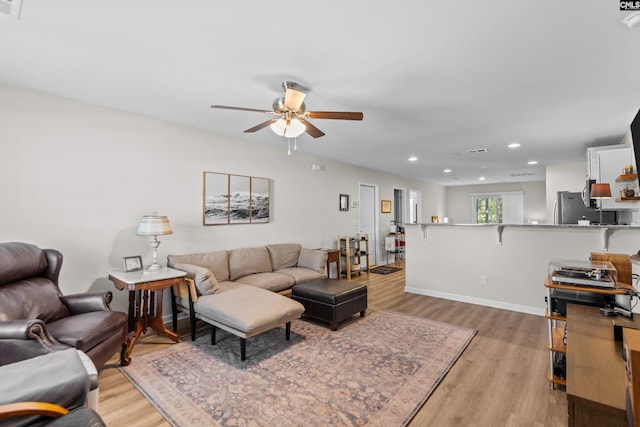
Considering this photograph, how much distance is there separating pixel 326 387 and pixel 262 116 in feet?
9.12

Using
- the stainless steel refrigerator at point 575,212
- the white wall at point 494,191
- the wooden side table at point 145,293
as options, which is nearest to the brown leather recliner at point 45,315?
the wooden side table at point 145,293

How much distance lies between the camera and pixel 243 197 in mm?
4379

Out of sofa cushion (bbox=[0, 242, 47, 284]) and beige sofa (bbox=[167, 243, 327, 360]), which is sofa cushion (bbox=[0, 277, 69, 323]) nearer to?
sofa cushion (bbox=[0, 242, 47, 284])

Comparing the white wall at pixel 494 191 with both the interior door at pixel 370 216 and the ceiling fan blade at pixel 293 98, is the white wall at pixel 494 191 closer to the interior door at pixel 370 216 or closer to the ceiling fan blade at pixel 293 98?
the interior door at pixel 370 216

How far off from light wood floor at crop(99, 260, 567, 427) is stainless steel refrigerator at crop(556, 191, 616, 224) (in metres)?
2.65

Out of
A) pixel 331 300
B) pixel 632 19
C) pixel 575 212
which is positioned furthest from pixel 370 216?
pixel 632 19

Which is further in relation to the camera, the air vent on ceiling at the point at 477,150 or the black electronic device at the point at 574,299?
the air vent on ceiling at the point at 477,150

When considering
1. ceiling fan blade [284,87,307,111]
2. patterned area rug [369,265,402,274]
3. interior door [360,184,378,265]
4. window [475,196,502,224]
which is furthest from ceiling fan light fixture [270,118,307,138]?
window [475,196,502,224]

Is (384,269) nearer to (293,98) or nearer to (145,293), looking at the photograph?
(145,293)

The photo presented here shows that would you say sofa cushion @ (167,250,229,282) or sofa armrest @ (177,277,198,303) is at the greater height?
sofa cushion @ (167,250,229,282)

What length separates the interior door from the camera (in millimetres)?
6980

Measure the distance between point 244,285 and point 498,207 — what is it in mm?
10033

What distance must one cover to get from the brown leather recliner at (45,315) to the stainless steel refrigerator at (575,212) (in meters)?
6.67

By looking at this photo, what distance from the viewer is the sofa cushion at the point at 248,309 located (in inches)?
101
